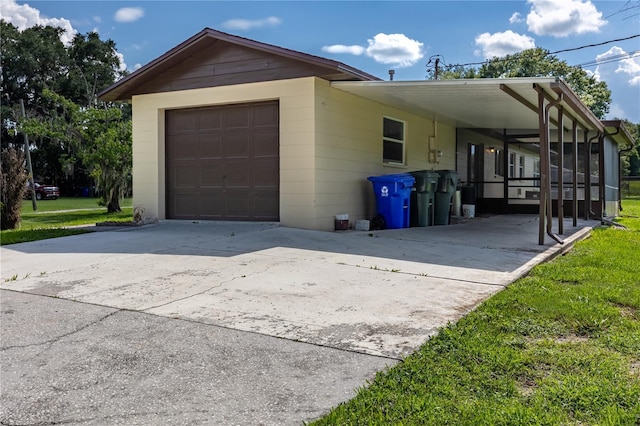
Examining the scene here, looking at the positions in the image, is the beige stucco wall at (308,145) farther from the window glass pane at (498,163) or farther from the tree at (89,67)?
the tree at (89,67)

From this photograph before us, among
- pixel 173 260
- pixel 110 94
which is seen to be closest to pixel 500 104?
pixel 173 260

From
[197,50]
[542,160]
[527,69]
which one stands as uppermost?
[527,69]

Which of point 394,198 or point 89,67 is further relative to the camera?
point 89,67

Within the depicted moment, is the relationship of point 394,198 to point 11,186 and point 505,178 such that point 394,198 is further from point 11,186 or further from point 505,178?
point 11,186

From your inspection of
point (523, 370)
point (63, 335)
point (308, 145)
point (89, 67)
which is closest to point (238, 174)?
point (308, 145)

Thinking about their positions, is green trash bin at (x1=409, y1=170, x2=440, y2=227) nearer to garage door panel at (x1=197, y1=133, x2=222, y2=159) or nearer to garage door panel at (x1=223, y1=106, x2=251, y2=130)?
garage door panel at (x1=223, y1=106, x2=251, y2=130)

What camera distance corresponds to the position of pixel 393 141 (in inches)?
481

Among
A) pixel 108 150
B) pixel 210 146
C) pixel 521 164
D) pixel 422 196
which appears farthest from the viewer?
pixel 521 164

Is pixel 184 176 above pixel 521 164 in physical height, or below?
below

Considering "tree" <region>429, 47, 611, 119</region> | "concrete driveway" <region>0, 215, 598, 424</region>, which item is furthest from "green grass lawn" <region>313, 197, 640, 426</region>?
"tree" <region>429, 47, 611, 119</region>

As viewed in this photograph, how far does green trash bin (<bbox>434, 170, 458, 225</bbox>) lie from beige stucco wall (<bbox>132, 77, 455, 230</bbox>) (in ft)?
4.15

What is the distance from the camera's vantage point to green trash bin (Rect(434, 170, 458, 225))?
11453 mm

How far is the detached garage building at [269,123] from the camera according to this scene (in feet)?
30.5

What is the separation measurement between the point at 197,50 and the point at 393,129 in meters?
4.91
